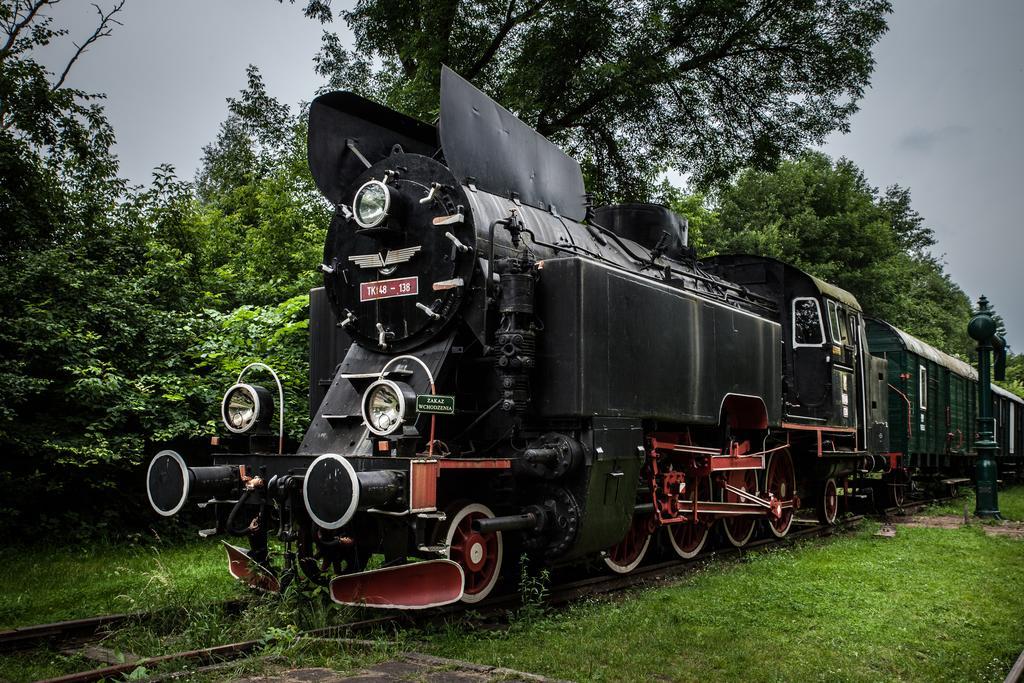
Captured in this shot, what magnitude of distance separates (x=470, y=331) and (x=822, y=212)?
22.9 metres

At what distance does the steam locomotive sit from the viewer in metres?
5.09

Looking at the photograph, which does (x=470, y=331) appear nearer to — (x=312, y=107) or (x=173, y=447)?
(x=312, y=107)

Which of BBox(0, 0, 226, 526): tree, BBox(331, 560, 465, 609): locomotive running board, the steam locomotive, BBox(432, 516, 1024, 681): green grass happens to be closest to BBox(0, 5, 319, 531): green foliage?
BBox(0, 0, 226, 526): tree

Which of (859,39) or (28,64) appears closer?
(28,64)

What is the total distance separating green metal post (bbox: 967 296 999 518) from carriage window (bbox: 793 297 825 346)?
4.08 meters

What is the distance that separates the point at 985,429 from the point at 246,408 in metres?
11.2

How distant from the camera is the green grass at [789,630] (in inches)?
175

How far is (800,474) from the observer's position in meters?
10.4

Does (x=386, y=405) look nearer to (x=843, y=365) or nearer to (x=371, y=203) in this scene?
(x=371, y=203)

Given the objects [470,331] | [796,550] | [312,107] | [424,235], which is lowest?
[796,550]

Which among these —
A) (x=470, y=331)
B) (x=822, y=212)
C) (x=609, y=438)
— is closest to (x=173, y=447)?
(x=470, y=331)

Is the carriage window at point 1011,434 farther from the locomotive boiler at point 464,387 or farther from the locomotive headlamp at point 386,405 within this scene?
the locomotive headlamp at point 386,405

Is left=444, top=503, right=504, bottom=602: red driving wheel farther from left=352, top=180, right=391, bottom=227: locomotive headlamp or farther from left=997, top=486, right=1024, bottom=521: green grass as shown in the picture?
left=997, top=486, right=1024, bottom=521: green grass

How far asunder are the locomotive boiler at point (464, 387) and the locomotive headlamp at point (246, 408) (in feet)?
0.05
